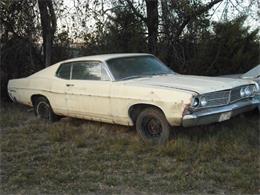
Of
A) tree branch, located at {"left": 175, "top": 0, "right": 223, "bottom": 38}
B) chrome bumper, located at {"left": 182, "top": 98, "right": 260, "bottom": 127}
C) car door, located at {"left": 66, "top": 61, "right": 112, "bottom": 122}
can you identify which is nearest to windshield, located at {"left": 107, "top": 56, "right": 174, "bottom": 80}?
car door, located at {"left": 66, "top": 61, "right": 112, "bottom": 122}

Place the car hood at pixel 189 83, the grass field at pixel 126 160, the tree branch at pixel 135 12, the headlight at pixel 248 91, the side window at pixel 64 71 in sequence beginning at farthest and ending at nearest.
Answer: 1. the tree branch at pixel 135 12
2. the side window at pixel 64 71
3. the headlight at pixel 248 91
4. the car hood at pixel 189 83
5. the grass field at pixel 126 160

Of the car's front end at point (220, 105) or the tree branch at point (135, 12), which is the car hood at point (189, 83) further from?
the tree branch at point (135, 12)

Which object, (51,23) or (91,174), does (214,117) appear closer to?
(91,174)

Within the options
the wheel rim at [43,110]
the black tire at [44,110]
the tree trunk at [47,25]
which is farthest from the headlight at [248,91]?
the tree trunk at [47,25]

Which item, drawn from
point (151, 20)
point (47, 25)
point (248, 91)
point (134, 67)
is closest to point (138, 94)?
point (134, 67)

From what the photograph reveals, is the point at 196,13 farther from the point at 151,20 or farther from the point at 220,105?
the point at 220,105

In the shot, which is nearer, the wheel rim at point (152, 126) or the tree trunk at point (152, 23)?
the wheel rim at point (152, 126)

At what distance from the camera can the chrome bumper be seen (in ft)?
21.1

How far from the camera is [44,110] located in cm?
905

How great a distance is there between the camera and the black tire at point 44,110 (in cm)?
886

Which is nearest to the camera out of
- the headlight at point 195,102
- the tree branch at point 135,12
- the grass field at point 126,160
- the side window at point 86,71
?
the grass field at point 126,160

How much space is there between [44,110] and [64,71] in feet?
3.15

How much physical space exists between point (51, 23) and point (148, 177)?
772 centimetres

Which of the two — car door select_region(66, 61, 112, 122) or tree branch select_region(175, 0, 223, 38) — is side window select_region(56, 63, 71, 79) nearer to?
car door select_region(66, 61, 112, 122)
